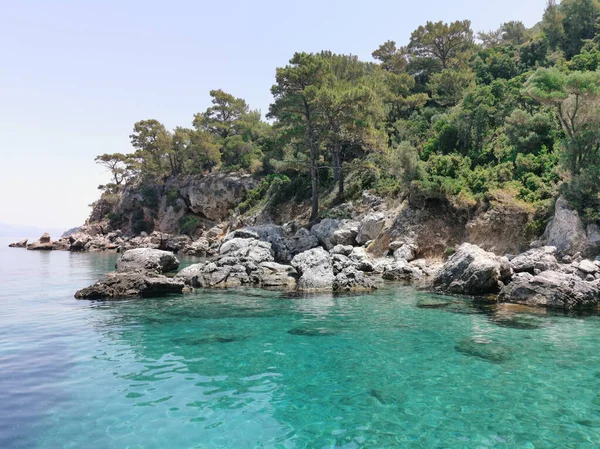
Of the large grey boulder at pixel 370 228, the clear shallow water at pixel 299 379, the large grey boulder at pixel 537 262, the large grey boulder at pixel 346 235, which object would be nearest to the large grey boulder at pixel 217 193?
Result: the large grey boulder at pixel 346 235

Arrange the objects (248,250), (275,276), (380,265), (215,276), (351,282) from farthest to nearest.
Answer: (380,265), (248,250), (275,276), (215,276), (351,282)

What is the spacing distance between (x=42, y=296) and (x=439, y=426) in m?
19.4

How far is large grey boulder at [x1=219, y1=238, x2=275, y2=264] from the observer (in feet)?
81.3

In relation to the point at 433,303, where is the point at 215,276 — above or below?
above

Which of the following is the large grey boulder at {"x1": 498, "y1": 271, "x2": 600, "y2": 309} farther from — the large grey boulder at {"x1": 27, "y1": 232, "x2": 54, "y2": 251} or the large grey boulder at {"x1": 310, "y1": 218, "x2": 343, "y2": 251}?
the large grey boulder at {"x1": 27, "y1": 232, "x2": 54, "y2": 251}

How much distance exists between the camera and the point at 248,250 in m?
25.6

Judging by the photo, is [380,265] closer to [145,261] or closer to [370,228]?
[370,228]

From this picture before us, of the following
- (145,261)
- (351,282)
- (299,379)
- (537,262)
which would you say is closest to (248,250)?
(145,261)

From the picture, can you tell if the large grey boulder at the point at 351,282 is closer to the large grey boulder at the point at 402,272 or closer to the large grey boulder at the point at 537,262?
the large grey boulder at the point at 402,272

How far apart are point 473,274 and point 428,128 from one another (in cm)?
2931

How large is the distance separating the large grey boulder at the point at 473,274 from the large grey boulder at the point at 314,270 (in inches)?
217

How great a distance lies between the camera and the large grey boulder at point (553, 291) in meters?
15.0

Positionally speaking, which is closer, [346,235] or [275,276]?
[275,276]

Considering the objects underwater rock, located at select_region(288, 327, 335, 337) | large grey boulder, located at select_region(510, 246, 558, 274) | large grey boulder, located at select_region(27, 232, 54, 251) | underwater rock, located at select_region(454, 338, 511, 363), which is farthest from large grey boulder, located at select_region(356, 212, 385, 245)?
large grey boulder, located at select_region(27, 232, 54, 251)
